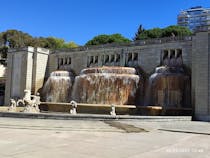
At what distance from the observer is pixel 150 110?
20484 millimetres

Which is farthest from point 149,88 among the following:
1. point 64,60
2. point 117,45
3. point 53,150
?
point 53,150

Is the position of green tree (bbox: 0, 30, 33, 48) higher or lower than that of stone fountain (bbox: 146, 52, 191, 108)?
higher

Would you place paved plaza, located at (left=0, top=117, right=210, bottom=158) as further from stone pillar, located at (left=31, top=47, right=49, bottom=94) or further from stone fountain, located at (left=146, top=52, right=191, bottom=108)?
stone pillar, located at (left=31, top=47, right=49, bottom=94)

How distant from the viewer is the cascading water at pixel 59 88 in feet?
103

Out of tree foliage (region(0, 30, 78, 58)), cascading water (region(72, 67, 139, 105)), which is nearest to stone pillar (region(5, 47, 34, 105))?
cascading water (region(72, 67, 139, 105))

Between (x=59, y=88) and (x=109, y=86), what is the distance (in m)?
7.38

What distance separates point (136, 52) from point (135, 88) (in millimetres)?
5098

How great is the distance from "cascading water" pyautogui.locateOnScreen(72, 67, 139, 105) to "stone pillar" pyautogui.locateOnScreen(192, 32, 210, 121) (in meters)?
6.46

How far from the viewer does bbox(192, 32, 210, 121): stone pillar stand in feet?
64.6

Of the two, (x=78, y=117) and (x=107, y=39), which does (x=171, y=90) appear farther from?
(x=107, y=39)

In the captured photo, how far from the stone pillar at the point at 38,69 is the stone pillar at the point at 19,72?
48 centimetres

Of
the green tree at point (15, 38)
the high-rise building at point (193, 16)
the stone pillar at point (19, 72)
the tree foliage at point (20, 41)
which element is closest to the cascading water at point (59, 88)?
the stone pillar at point (19, 72)

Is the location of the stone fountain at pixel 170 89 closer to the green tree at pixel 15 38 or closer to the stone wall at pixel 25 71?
the stone wall at pixel 25 71

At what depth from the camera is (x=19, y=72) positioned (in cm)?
3631
